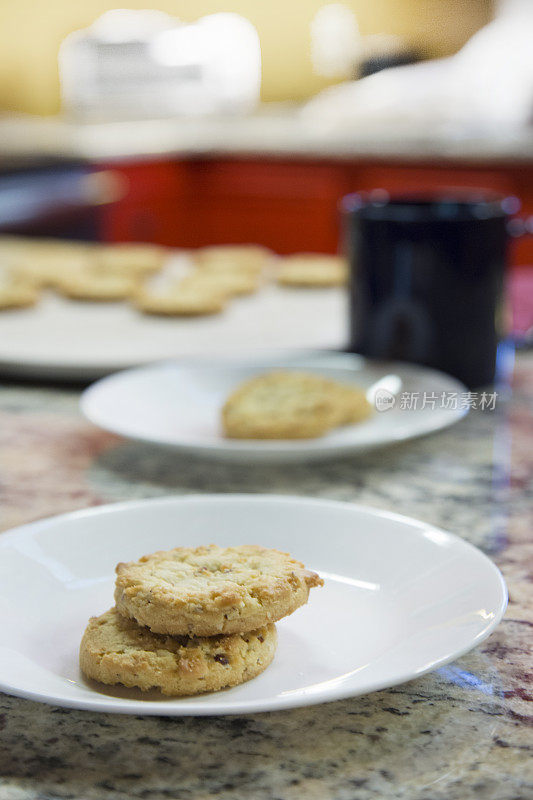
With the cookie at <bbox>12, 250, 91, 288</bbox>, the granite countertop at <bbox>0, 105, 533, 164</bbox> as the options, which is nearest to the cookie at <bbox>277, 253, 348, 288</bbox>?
the cookie at <bbox>12, 250, 91, 288</bbox>

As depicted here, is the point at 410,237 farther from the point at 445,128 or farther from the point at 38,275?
the point at 445,128

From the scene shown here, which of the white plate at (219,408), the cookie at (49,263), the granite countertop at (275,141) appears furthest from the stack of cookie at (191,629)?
the granite countertop at (275,141)

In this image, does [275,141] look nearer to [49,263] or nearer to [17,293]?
[49,263]

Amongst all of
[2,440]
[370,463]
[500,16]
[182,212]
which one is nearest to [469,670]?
[370,463]

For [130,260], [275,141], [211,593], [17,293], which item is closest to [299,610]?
[211,593]

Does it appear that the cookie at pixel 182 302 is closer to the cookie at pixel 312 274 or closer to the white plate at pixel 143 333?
the white plate at pixel 143 333
